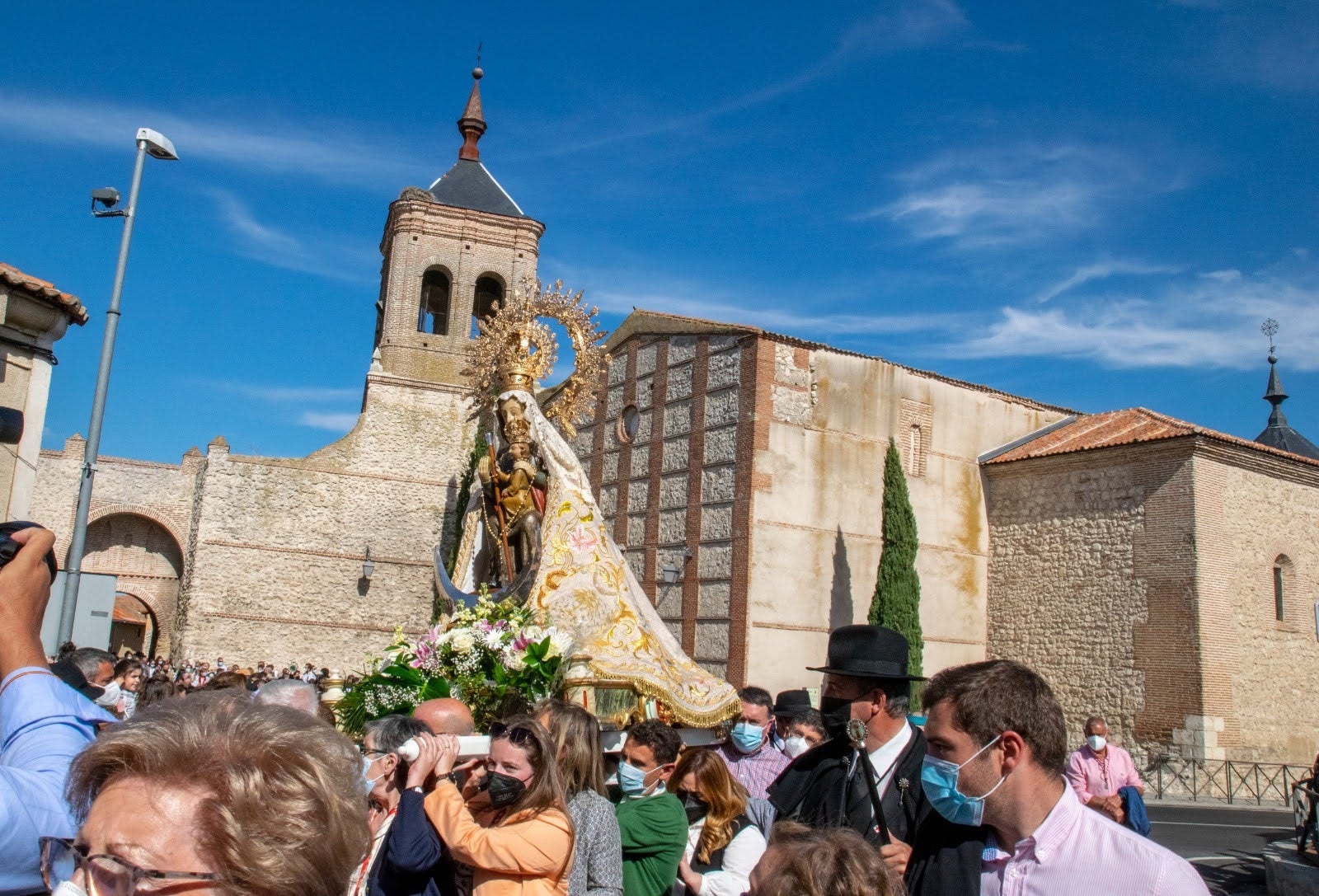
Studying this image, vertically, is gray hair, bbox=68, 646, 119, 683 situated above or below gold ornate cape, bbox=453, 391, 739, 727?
below

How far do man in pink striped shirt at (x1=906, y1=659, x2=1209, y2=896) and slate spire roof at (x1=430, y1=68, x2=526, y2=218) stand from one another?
3289cm

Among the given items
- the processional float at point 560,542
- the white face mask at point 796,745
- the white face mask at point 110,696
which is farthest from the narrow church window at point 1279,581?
the white face mask at point 110,696

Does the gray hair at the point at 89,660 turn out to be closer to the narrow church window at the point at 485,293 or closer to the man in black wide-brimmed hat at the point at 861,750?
the man in black wide-brimmed hat at the point at 861,750

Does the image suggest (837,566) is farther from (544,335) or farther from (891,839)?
(891,839)

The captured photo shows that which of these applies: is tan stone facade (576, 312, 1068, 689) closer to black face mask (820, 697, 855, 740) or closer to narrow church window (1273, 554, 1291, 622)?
narrow church window (1273, 554, 1291, 622)

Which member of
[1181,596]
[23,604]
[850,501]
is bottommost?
[23,604]

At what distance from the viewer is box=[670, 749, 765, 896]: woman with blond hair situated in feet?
14.2

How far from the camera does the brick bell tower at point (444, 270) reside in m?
33.1

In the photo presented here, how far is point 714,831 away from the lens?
4527mm

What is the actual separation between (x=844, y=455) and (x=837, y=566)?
241cm

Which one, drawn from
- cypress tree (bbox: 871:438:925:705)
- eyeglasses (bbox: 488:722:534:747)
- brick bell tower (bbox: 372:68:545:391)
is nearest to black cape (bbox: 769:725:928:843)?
eyeglasses (bbox: 488:722:534:747)

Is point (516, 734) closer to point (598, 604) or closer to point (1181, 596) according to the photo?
point (598, 604)

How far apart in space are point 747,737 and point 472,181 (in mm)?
31594

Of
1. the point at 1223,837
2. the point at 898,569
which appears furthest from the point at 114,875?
the point at 898,569
